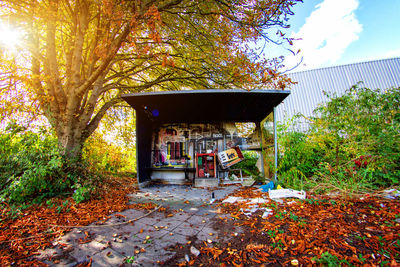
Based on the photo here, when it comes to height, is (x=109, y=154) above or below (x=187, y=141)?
below

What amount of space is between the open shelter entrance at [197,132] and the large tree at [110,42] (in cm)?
101

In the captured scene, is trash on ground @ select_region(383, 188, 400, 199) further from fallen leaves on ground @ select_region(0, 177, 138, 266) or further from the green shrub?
the green shrub

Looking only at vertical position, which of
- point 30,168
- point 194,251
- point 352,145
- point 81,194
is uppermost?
point 352,145

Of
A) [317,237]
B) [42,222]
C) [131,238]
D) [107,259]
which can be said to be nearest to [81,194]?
[42,222]

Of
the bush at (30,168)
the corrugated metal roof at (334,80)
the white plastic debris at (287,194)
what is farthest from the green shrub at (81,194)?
the corrugated metal roof at (334,80)

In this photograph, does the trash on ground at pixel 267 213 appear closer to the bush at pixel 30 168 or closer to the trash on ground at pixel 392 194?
the trash on ground at pixel 392 194

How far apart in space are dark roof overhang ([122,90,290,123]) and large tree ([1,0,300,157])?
622mm

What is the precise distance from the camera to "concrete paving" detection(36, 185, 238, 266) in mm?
1986

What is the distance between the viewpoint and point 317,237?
2.11 metres

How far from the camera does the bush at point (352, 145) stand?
3764 millimetres

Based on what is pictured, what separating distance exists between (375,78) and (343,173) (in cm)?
1773

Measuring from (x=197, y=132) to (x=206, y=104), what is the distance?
207 centimetres

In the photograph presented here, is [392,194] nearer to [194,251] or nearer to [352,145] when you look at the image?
[352,145]

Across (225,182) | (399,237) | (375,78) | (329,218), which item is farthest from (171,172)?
(375,78)
